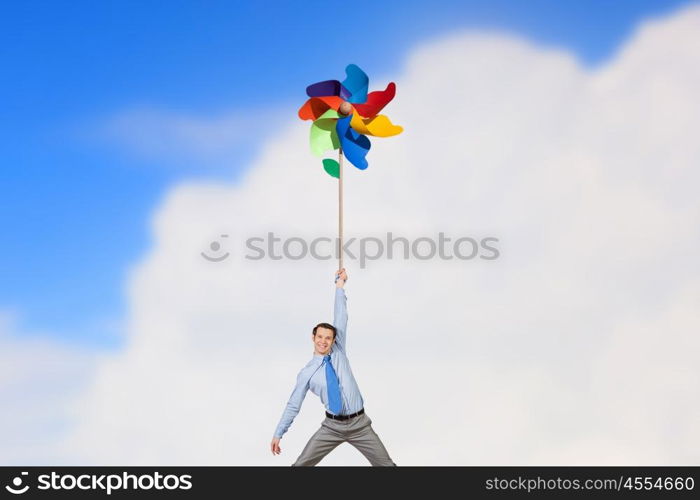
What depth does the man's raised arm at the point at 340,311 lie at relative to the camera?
18.7 ft

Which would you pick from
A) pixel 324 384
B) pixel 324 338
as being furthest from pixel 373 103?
pixel 324 384

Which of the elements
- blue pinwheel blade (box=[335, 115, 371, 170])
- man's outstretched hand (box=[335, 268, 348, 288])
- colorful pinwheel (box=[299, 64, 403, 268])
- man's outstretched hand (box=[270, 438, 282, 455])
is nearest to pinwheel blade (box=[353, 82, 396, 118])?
colorful pinwheel (box=[299, 64, 403, 268])

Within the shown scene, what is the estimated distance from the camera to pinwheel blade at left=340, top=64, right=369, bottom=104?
5812mm

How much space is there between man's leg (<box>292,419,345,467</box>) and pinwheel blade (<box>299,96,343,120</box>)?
246 cm

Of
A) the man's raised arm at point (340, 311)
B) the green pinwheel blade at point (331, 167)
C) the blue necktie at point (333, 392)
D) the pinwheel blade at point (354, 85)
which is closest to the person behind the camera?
the blue necktie at point (333, 392)

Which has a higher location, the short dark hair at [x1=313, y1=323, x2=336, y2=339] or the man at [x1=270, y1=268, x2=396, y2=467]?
the short dark hair at [x1=313, y1=323, x2=336, y2=339]

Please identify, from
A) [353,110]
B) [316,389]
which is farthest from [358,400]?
[353,110]

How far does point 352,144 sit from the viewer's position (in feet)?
19.3

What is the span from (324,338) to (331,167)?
1430 millimetres

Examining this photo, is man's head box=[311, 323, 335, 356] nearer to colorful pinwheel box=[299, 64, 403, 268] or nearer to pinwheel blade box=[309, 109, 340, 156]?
colorful pinwheel box=[299, 64, 403, 268]

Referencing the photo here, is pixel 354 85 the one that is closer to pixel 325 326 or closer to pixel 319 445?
pixel 325 326

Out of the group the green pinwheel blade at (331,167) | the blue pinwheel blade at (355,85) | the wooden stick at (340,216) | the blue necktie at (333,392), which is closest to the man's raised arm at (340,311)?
the wooden stick at (340,216)

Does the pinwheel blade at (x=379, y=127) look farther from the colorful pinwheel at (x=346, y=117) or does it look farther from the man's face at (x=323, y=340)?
the man's face at (x=323, y=340)
